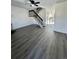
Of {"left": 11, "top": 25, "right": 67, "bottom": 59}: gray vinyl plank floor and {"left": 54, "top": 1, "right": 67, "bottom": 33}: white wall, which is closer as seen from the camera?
{"left": 11, "top": 25, "right": 67, "bottom": 59}: gray vinyl plank floor

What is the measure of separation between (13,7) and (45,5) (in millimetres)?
2505

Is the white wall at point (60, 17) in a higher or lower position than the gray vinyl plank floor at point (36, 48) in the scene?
higher

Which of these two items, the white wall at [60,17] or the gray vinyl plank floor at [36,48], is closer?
the gray vinyl plank floor at [36,48]

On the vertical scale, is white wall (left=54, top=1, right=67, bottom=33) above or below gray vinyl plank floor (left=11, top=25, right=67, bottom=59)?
above

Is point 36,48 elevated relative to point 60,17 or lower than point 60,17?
lower

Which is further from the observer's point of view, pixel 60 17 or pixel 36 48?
pixel 60 17
